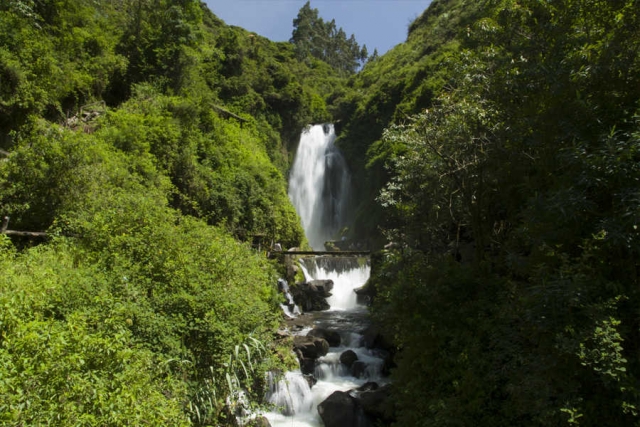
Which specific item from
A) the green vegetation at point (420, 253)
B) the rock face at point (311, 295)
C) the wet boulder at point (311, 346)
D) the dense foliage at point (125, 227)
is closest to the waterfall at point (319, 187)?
the dense foliage at point (125, 227)

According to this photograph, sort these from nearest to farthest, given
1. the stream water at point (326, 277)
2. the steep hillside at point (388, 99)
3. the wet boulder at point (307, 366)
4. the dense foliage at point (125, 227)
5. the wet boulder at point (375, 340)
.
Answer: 1. the dense foliage at point (125, 227)
2. the stream water at point (326, 277)
3. the wet boulder at point (307, 366)
4. the wet boulder at point (375, 340)
5. the steep hillside at point (388, 99)

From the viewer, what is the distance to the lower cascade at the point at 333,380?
9805 mm

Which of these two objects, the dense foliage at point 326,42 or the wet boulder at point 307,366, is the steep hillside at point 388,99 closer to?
the wet boulder at point 307,366

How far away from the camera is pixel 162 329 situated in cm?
662

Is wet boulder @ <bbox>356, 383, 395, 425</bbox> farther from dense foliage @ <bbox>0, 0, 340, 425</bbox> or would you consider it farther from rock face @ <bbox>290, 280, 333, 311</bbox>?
rock face @ <bbox>290, 280, 333, 311</bbox>

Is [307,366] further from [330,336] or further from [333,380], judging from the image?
[330,336]

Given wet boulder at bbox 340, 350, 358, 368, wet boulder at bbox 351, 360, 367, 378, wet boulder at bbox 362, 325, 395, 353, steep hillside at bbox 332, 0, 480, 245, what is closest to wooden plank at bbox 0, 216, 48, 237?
wet boulder at bbox 340, 350, 358, 368

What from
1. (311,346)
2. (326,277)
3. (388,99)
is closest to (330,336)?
(311,346)

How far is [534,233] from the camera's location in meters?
5.90

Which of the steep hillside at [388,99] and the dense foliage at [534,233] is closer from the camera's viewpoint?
the dense foliage at [534,233]

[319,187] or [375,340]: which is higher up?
[319,187]

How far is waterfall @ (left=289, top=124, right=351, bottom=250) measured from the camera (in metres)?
35.9

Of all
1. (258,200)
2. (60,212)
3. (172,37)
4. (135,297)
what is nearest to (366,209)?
(258,200)

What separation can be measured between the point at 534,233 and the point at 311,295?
1599cm
